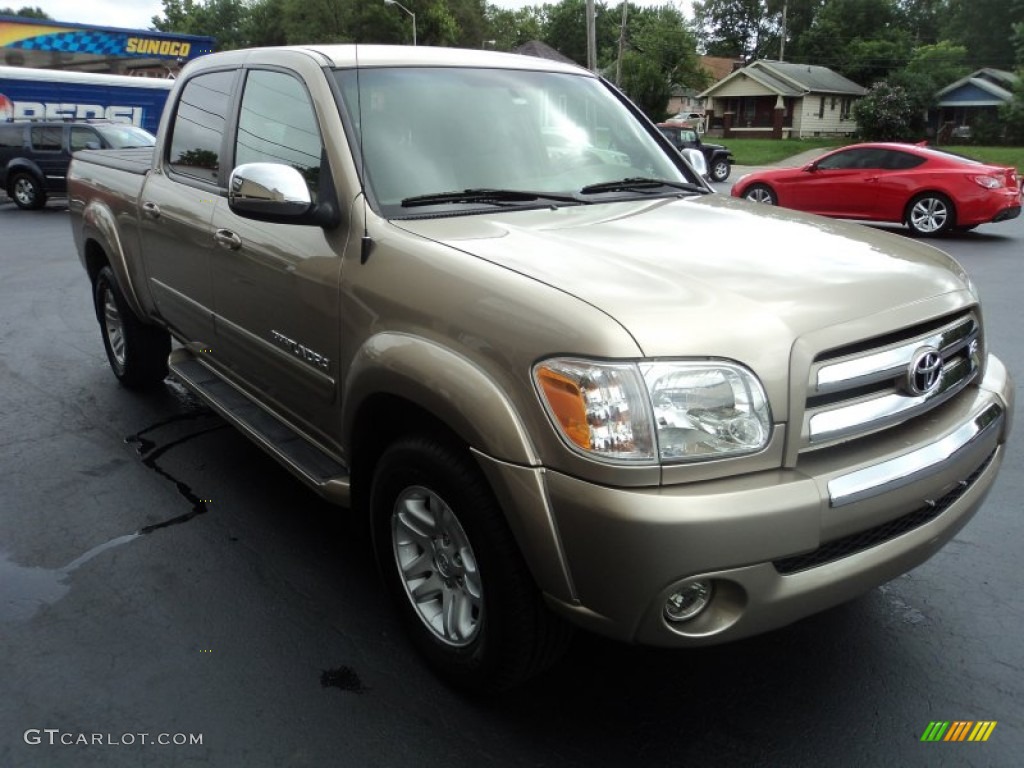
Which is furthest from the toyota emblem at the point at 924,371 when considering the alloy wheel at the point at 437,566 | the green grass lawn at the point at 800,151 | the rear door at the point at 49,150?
the green grass lawn at the point at 800,151

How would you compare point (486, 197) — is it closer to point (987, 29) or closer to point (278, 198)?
point (278, 198)

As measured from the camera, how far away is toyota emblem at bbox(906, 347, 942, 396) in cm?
231

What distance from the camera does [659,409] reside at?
2008 millimetres


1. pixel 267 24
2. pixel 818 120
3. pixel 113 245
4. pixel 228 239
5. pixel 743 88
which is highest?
pixel 267 24

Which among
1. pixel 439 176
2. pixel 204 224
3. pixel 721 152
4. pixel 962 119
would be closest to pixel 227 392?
pixel 204 224

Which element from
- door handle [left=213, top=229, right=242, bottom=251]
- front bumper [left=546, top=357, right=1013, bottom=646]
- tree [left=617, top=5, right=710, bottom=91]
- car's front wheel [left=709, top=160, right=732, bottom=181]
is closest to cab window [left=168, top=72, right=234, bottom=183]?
door handle [left=213, top=229, right=242, bottom=251]

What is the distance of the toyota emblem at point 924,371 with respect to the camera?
2309 mm

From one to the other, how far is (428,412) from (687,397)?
0.78 metres

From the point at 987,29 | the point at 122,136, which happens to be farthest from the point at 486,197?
the point at 987,29

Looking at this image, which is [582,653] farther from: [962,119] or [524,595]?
[962,119]

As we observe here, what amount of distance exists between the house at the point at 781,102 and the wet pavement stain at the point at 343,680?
6459cm

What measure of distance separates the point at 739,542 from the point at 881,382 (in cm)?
67

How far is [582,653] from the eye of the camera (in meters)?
2.86

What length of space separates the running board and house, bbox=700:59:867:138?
63.3m
